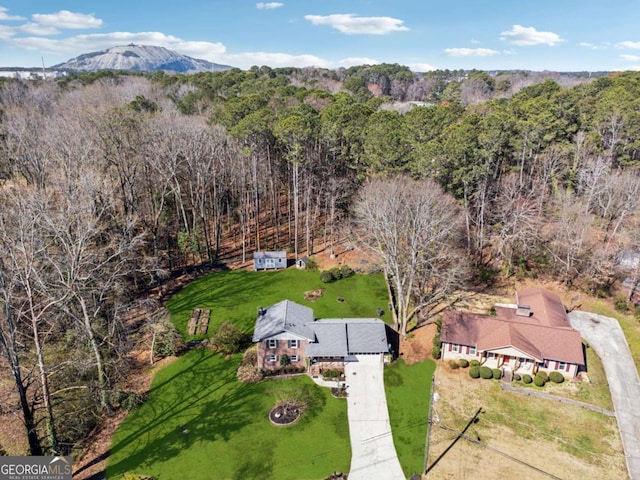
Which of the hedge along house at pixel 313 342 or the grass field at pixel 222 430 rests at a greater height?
the hedge along house at pixel 313 342

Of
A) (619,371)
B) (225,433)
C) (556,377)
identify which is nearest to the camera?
(225,433)

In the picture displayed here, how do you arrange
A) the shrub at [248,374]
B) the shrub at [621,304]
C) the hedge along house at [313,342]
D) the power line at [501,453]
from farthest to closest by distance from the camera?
the shrub at [621,304], the hedge along house at [313,342], the shrub at [248,374], the power line at [501,453]

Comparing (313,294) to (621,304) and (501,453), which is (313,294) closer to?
(501,453)

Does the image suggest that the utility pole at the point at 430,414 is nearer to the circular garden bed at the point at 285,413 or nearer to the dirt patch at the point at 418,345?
the dirt patch at the point at 418,345

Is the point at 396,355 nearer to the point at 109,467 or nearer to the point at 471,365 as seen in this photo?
the point at 471,365

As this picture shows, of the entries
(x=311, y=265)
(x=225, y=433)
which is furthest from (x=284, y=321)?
(x=311, y=265)

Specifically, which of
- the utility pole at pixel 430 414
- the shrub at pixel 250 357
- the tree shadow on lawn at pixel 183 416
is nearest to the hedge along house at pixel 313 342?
the shrub at pixel 250 357
